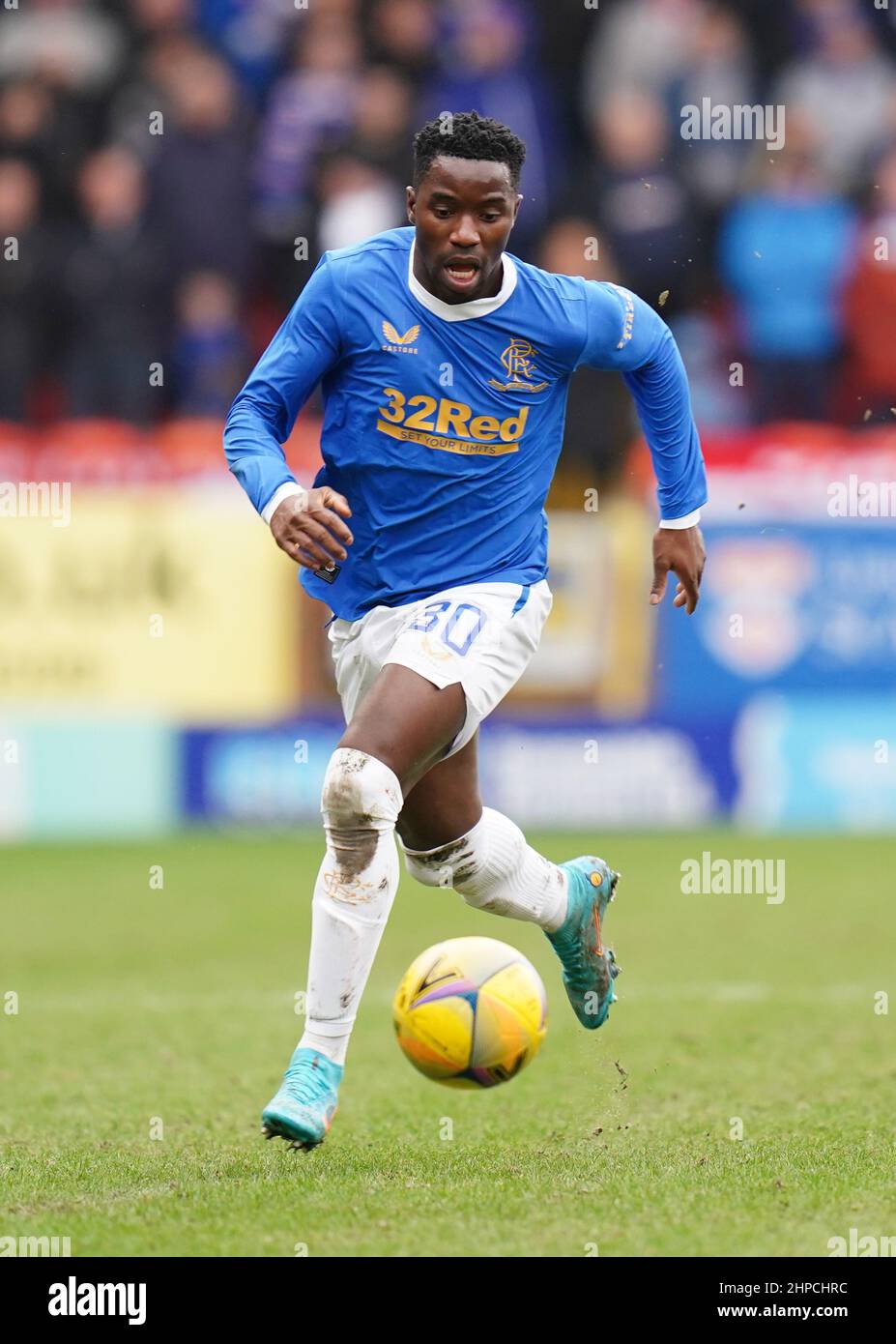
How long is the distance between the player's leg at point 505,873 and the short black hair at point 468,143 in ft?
5.24

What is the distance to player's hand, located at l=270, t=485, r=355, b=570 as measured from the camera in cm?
513

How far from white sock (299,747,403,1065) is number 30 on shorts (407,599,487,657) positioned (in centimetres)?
47

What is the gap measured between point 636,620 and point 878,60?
5704mm

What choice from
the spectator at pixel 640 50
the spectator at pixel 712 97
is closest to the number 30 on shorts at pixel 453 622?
the spectator at pixel 712 97

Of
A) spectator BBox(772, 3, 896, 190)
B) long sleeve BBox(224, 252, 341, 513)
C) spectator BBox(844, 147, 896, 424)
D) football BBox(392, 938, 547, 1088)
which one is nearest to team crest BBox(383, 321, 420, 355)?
long sleeve BBox(224, 252, 341, 513)

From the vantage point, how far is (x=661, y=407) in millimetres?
6059

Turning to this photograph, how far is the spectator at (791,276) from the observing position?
540 inches

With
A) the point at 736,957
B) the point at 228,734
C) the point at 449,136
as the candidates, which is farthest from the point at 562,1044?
the point at 228,734

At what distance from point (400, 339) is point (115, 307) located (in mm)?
8711

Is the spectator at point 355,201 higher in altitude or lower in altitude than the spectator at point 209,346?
higher

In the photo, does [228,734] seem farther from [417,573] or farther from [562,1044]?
[417,573]
